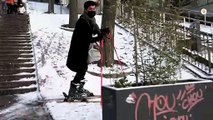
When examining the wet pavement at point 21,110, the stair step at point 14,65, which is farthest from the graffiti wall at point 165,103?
the stair step at point 14,65

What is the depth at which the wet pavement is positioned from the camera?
7.12m

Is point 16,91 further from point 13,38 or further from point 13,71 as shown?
point 13,38

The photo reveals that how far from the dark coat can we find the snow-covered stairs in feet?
6.87

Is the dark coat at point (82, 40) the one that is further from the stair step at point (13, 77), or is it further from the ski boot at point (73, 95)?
the stair step at point (13, 77)

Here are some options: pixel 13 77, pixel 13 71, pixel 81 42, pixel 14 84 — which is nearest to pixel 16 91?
pixel 14 84

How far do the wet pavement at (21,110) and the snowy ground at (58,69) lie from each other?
6.5 inches

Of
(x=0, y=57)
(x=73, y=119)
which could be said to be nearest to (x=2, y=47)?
(x=0, y=57)

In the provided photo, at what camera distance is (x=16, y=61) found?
11.5 m

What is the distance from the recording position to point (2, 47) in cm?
1282

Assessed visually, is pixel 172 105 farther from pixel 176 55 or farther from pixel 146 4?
pixel 146 4

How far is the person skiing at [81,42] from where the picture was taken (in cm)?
770

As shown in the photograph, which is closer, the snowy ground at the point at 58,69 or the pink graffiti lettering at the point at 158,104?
the pink graffiti lettering at the point at 158,104

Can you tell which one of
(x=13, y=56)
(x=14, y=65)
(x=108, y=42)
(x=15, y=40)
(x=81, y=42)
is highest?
(x=81, y=42)

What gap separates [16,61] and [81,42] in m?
4.28
